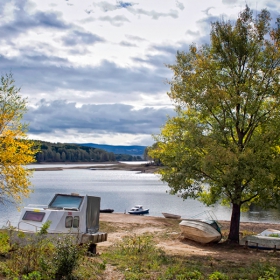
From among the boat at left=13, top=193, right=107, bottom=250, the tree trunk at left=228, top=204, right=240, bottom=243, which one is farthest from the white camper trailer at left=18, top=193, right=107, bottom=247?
the tree trunk at left=228, top=204, right=240, bottom=243

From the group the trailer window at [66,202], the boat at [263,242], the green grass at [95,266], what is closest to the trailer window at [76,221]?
the trailer window at [66,202]

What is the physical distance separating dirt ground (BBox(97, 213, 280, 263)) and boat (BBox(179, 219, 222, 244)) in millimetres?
264

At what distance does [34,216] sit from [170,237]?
1032 cm

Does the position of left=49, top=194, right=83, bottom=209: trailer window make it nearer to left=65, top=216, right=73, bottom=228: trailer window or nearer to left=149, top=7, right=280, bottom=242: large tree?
left=65, top=216, right=73, bottom=228: trailer window

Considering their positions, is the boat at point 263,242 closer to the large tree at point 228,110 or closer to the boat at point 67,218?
the large tree at point 228,110

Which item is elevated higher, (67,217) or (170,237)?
(67,217)

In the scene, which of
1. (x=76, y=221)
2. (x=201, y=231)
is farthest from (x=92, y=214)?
(x=201, y=231)

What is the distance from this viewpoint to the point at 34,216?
14508mm

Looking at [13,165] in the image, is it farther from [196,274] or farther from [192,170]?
[196,274]

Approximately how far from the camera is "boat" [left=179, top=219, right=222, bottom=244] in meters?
20.3

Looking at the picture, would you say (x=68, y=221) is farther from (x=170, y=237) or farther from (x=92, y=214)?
(x=170, y=237)

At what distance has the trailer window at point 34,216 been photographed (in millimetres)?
14403

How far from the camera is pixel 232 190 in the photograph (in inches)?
760

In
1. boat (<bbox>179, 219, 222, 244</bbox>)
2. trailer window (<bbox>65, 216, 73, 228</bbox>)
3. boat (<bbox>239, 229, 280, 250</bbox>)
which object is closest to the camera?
trailer window (<bbox>65, 216, 73, 228</bbox>)
